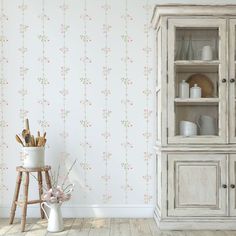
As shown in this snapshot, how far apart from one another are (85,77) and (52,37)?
48cm

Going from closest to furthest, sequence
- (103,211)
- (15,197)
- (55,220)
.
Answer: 1. (55,220)
2. (15,197)
3. (103,211)

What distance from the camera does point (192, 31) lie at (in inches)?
130

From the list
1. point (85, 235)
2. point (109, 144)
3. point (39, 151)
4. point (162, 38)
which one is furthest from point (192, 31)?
point (85, 235)

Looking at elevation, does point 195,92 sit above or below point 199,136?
above

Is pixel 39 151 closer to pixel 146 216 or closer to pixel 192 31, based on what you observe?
pixel 146 216

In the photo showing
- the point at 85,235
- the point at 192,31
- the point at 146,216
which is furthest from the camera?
the point at 146,216

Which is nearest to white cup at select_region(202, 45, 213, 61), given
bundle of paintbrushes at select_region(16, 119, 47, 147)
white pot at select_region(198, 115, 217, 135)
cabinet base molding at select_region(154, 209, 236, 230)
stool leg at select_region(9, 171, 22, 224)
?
white pot at select_region(198, 115, 217, 135)

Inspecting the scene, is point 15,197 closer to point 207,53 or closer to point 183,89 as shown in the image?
point 183,89

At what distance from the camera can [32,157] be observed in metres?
3.33

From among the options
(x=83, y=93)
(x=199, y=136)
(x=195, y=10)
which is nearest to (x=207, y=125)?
(x=199, y=136)

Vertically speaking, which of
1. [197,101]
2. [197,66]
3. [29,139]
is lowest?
[29,139]

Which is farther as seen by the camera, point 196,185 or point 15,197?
point 15,197

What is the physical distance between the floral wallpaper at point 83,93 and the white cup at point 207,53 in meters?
0.57

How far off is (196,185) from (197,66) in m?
0.98
